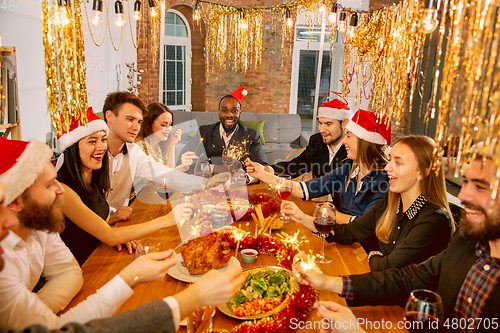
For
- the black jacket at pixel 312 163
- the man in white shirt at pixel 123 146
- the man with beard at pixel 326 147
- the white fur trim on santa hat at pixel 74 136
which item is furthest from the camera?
the black jacket at pixel 312 163

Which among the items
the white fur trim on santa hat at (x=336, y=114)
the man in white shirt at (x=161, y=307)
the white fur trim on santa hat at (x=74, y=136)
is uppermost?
the white fur trim on santa hat at (x=336, y=114)

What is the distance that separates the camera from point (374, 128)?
7.04 ft

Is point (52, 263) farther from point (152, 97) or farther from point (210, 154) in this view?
point (152, 97)

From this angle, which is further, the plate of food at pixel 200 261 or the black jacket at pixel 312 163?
the black jacket at pixel 312 163

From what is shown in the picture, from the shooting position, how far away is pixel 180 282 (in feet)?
3.86

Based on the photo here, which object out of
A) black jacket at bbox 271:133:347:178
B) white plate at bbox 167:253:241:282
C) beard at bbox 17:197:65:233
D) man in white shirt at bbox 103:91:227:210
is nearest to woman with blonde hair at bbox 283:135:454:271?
white plate at bbox 167:253:241:282

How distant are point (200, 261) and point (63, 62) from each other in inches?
35.1

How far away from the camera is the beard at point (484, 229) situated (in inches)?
38.0

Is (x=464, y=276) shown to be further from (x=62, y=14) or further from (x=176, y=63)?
(x=176, y=63)

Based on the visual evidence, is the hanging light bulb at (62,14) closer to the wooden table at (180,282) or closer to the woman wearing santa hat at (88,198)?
the woman wearing santa hat at (88,198)

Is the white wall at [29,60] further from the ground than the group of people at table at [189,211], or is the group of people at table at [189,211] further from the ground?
the white wall at [29,60]

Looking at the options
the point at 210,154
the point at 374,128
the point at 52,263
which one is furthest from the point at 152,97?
the point at 52,263

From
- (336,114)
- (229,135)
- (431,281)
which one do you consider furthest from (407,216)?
(229,135)

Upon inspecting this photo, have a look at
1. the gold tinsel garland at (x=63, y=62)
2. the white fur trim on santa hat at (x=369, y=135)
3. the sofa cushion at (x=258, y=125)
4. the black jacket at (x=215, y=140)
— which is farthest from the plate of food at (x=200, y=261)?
the sofa cushion at (x=258, y=125)
